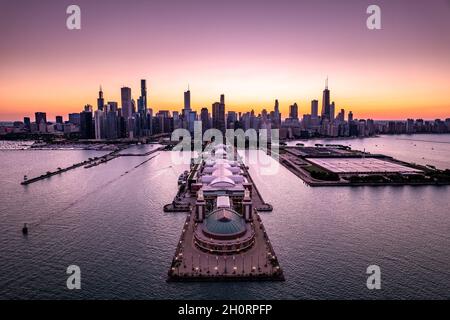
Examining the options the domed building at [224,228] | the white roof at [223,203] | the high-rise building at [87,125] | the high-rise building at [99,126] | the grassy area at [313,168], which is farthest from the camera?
the high-rise building at [87,125]

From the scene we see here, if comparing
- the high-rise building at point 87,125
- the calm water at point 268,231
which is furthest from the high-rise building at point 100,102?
the calm water at point 268,231

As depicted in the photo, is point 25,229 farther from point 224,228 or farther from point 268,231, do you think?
point 268,231

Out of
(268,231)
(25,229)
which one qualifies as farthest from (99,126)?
(268,231)


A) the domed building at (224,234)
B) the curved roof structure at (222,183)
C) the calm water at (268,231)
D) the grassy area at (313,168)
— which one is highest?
the curved roof structure at (222,183)

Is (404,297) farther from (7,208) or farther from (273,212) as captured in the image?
(7,208)

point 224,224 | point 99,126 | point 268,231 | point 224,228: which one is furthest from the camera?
point 99,126

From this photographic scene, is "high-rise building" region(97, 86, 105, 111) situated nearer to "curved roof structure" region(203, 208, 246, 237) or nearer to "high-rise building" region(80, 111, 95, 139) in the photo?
"high-rise building" region(80, 111, 95, 139)

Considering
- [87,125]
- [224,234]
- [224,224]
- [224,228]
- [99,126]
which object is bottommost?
[224,234]

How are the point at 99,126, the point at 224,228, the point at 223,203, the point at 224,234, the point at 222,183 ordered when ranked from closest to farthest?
the point at 224,234 → the point at 224,228 → the point at 223,203 → the point at 222,183 → the point at 99,126

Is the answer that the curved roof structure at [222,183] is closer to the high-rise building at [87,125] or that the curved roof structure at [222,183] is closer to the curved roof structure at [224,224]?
the curved roof structure at [224,224]
